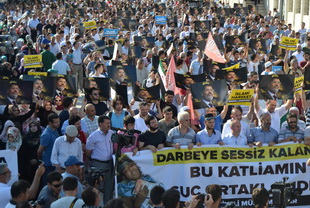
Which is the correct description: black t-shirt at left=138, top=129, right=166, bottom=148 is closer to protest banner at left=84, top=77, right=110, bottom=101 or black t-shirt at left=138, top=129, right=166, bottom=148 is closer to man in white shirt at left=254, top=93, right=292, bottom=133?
man in white shirt at left=254, top=93, right=292, bottom=133

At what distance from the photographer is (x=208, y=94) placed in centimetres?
1305

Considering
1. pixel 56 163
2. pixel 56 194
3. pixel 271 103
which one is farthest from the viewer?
pixel 271 103

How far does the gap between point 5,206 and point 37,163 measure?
7.92 ft

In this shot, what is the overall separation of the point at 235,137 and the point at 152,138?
43.5 inches

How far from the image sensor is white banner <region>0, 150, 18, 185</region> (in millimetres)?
10578

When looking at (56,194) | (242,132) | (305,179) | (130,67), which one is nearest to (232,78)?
(130,67)

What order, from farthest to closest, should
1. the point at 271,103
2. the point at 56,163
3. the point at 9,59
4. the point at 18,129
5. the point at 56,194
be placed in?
the point at 9,59, the point at 271,103, the point at 18,129, the point at 56,163, the point at 56,194

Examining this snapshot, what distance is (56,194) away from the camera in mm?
9148

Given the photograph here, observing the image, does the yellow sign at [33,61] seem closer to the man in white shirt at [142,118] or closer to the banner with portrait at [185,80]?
the banner with portrait at [185,80]

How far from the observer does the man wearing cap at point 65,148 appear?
1070 centimetres

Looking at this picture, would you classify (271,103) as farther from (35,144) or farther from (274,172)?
(35,144)

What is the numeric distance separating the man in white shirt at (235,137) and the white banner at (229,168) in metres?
0.31

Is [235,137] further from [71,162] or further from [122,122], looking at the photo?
[71,162]

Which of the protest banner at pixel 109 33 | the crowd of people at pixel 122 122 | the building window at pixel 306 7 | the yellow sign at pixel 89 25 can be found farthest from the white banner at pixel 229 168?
the building window at pixel 306 7
